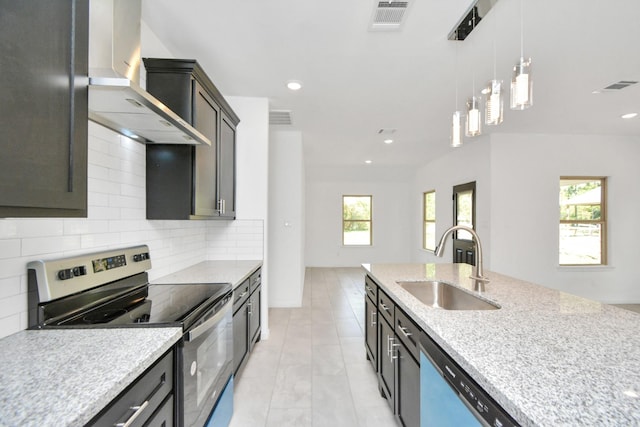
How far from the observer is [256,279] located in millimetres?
2971

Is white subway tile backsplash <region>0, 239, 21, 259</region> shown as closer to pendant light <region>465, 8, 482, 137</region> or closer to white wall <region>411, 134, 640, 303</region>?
pendant light <region>465, 8, 482, 137</region>

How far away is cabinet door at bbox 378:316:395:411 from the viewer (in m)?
1.87

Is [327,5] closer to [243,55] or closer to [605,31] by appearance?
[243,55]

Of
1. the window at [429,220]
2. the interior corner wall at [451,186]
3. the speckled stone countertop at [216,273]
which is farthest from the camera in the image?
the window at [429,220]

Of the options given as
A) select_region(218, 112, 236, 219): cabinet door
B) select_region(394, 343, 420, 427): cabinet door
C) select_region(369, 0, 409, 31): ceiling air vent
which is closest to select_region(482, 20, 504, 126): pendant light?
select_region(369, 0, 409, 31): ceiling air vent

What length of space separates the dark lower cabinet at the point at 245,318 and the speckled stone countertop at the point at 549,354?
128 cm

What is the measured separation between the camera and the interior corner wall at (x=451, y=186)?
4621 mm

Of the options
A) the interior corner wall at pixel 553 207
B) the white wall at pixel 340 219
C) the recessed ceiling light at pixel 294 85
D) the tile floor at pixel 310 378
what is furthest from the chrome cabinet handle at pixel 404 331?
the white wall at pixel 340 219

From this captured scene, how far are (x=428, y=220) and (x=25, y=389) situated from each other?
755 centimetres

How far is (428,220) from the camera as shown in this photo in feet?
24.4

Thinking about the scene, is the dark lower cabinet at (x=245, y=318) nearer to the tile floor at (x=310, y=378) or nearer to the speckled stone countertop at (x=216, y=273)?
the speckled stone countertop at (x=216, y=273)

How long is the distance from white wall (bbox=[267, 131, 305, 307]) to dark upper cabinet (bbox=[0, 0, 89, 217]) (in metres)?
3.58

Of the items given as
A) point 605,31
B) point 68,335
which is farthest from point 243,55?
point 605,31

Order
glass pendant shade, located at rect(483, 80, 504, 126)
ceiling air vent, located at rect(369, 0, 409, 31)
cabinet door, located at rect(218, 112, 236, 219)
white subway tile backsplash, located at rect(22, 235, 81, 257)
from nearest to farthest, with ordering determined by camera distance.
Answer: white subway tile backsplash, located at rect(22, 235, 81, 257) < glass pendant shade, located at rect(483, 80, 504, 126) < ceiling air vent, located at rect(369, 0, 409, 31) < cabinet door, located at rect(218, 112, 236, 219)
